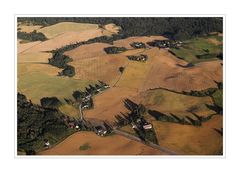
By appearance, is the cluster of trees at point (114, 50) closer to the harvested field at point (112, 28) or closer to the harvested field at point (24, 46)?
the harvested field at point (112, 28)

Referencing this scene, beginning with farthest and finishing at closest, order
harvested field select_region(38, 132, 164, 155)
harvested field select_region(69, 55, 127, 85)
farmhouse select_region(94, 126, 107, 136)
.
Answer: harvested field select_region(69, 55, 127, 85) → farmhouse select_region(94, 126, 107, 136) → harvested field select_region(38, 132, 164, 155)

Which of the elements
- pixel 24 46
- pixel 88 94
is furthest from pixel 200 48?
pixel 24 46

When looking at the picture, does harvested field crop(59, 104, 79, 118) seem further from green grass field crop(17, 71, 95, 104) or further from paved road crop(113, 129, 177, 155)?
paved road crop(113, 129, 177, 155)

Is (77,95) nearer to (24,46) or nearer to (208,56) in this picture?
(24,46)

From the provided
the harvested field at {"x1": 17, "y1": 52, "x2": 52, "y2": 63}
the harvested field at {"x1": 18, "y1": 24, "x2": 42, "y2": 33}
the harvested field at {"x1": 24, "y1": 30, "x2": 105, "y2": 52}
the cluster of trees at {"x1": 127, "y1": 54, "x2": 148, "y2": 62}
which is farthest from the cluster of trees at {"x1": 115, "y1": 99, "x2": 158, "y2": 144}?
the harvested field at {"x1": 18, "y1": 24, "x2": 42, "y2": 33}

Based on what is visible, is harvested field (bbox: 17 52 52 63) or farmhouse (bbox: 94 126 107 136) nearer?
farmhouse (bbox: 94 126 107 136)

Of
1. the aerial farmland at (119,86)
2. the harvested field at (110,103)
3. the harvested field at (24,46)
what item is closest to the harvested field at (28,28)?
the aerial farmland at (119,86)
